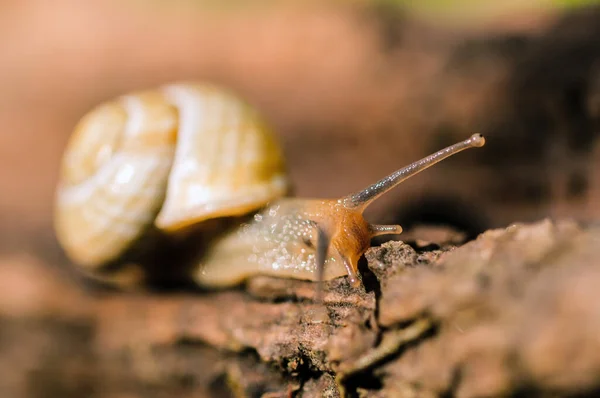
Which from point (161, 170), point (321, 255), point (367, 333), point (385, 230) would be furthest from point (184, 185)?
point (367, 333)

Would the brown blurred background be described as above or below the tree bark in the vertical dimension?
above

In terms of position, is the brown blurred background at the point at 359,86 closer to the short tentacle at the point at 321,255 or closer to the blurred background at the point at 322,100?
the blurred background at the point at 322,100

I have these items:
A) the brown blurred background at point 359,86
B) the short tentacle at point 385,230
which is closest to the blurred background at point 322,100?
the brown blurred background at point 359,86

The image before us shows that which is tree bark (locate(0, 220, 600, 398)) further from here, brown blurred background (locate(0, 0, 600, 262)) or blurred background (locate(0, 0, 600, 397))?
brown blurred background (locate(0, 0, 600, 262))

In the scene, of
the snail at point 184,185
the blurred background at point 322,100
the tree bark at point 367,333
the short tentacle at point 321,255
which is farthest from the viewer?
the blurred background at point 322,100

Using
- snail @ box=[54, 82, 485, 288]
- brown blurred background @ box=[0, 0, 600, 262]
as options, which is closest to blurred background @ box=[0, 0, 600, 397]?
brown blurred background @ box=[0, 0, 600, 262]

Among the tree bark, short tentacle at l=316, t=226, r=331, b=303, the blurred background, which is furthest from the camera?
the blurred background

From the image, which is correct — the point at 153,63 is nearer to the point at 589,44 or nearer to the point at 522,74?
the point at 522,74
